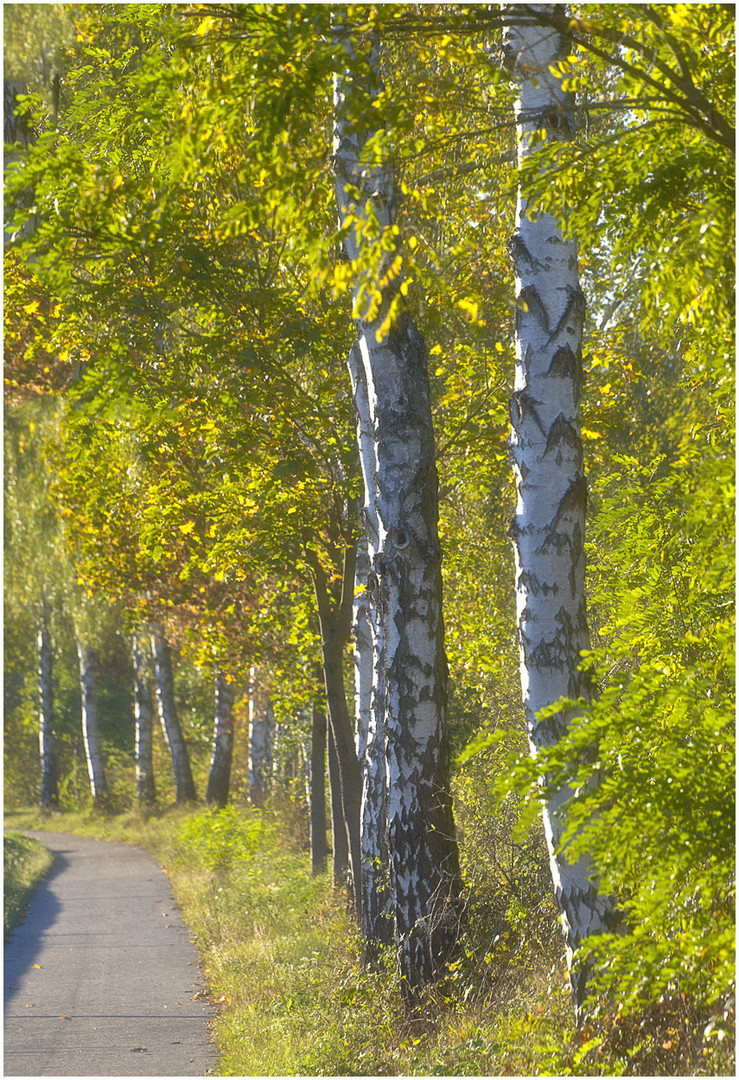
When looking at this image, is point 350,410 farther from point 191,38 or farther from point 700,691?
point 700,691

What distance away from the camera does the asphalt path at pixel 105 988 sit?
268 inches

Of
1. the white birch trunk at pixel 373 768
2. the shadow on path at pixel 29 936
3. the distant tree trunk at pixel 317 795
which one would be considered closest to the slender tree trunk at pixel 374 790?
the white birch trunk at pixel 373 768

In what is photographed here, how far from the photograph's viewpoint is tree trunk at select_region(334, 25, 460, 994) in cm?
628

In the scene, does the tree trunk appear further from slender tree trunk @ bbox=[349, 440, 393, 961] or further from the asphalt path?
the asphalt path

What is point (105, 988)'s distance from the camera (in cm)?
Result: 901

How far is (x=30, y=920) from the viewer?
41.7ft

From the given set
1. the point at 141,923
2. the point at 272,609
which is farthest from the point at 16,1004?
the point at 272,609

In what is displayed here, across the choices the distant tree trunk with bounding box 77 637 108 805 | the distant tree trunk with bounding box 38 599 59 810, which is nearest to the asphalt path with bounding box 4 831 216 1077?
the distant tree trunk with bounding box 77 637 108 805

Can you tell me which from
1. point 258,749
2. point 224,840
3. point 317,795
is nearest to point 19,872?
point 224,840

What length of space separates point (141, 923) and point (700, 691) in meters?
10.0

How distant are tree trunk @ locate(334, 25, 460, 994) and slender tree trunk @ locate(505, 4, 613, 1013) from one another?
141 cm

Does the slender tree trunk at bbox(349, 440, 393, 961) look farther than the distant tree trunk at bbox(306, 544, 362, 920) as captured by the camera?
No

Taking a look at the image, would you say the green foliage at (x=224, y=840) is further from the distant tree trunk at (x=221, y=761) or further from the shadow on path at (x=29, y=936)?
the distant tree trunk at (x=221, y=761)

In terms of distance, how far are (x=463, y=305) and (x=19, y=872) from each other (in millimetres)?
14498
